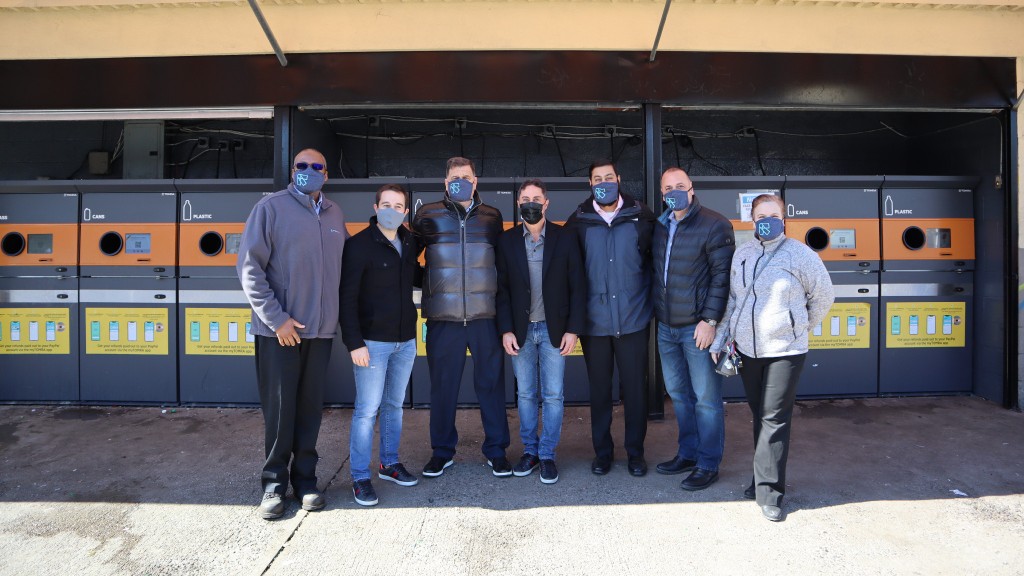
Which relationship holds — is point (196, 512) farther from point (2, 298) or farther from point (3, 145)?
point (3, 145)

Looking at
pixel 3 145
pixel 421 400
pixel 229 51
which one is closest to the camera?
pixel 229 51

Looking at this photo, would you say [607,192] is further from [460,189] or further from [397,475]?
[397,475]

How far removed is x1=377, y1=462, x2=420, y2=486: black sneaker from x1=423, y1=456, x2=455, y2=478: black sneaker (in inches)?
3.2

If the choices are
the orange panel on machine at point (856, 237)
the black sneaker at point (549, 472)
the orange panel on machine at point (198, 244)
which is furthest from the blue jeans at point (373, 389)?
the orange panel on machine at point (856, 237)

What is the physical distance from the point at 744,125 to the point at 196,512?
5997 mm

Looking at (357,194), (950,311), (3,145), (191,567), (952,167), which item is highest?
(3,145)

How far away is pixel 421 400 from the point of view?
4.71 m

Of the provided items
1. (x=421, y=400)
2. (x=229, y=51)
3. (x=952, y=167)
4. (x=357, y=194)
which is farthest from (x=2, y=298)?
(x=952, y=167)

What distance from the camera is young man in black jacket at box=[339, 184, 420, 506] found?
294 cm

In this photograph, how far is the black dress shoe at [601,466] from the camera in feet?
10.7

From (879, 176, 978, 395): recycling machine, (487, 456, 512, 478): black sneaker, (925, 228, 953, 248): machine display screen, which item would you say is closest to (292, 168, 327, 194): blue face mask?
(487, 456, 512, 478): black sneaker

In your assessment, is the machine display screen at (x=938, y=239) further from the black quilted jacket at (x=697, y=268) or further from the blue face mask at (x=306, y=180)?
the blue face mask at (x=306, y=180)

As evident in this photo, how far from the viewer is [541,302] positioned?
3197mm

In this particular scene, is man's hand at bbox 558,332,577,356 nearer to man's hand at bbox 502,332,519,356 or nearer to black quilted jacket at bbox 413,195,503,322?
man's hand at bbox 502,332,519,356
